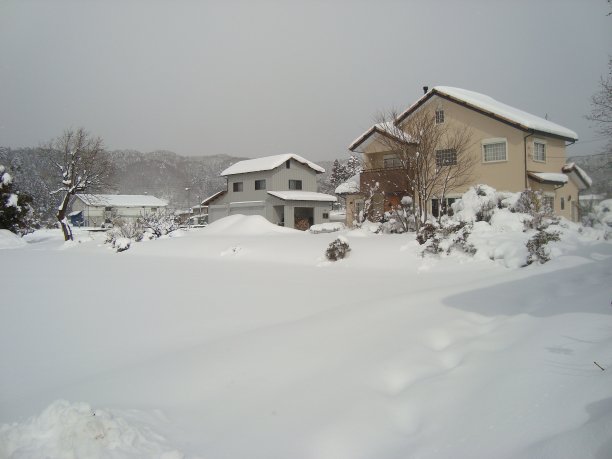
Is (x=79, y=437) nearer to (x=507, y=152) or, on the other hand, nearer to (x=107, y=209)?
(x=507, y=152)

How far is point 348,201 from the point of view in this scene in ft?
81.0

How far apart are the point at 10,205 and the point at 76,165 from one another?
5.26 meters

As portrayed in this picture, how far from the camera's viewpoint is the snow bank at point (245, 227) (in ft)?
74.3

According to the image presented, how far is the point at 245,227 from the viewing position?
23.3m

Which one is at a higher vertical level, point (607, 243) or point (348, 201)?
point (348, 201)

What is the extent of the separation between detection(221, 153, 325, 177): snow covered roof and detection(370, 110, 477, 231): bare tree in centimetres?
1359

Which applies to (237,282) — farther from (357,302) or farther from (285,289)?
(357,302)

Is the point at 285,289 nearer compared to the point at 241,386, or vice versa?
the point at 241,386

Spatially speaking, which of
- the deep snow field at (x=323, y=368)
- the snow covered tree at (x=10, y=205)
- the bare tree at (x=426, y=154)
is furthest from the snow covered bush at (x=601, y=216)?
the snow covered tree at (x=10, y=205)

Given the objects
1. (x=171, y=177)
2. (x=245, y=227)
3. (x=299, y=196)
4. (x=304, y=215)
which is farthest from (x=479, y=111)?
(x=171, y=177)

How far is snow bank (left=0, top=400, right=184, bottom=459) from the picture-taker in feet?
9.50

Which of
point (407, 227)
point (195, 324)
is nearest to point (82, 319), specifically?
point (195, 324)

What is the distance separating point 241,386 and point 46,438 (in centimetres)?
176

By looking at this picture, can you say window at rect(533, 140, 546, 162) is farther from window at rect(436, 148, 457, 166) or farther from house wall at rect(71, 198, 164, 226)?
house wall at rect(71, 198, 164, 226)
